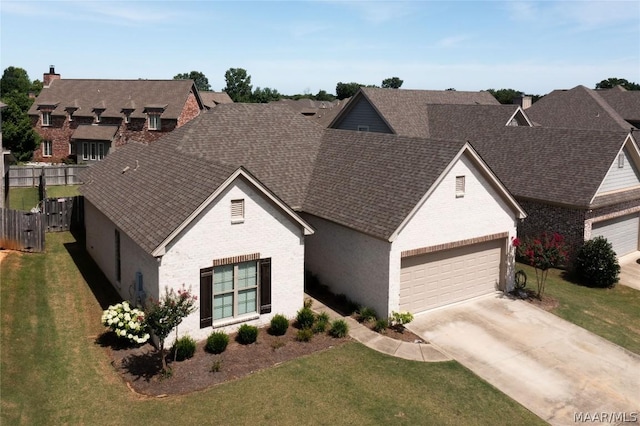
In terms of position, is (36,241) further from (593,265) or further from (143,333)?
(593,265)

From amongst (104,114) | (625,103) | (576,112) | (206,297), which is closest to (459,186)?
(206,297)

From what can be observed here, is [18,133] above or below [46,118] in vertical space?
below

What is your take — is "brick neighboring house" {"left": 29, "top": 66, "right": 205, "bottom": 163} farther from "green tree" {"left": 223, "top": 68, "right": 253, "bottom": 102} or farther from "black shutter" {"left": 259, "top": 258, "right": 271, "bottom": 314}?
"green tree" {"left": 223, "top": 68, "right": 253, "bottom": 102}

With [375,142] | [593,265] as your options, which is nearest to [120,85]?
[375,142]

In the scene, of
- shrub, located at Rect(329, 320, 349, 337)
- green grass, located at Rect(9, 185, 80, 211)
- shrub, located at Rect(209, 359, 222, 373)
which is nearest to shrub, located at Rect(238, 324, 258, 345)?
shrub, located at Rect(209, 359, 222, 373)

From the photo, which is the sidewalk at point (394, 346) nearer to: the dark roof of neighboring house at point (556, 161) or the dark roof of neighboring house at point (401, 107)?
the dark roof of neighboring house at point (556, 161)

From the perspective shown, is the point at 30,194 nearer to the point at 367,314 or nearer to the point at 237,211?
the point at 237,211
